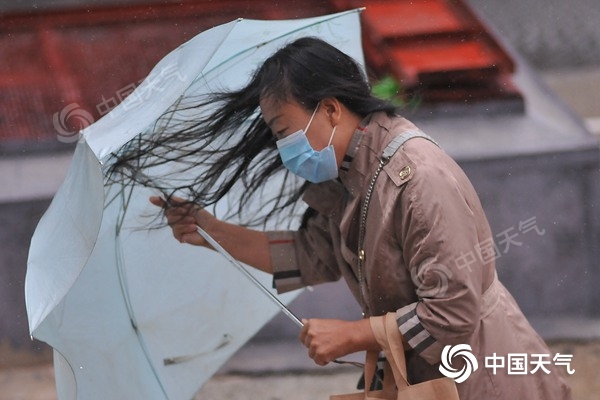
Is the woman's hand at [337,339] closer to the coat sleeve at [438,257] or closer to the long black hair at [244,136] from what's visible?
the coat sleeve at [438,257]

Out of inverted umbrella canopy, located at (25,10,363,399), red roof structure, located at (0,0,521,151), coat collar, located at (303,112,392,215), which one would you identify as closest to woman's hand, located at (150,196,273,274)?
inverted umbrella canopy, located at (25,10,363,399)

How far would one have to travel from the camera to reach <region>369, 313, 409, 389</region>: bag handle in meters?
2.54

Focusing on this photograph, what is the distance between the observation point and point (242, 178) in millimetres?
3133

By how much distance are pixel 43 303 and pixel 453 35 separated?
254 centimetres

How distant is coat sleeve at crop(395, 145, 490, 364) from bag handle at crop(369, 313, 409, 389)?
22 mm

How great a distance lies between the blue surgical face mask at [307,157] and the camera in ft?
8.69

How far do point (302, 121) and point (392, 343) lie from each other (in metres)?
0.54

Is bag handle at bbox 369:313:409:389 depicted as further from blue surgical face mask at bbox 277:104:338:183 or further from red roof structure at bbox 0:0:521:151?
red roof structure at bbox 0:0:521:151

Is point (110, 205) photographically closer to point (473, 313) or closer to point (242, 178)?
point (242, 178)

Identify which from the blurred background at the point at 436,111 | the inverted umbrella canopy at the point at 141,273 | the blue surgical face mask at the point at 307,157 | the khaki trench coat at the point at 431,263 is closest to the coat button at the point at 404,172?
the khaki trench coat at the point at 431,263

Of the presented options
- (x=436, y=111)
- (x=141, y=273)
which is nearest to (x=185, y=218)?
(x=141, y=273)

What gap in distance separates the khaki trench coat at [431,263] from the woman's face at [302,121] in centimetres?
7

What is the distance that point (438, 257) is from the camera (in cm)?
242

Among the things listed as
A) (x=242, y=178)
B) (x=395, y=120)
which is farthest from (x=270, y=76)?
(x=242, y=178)
